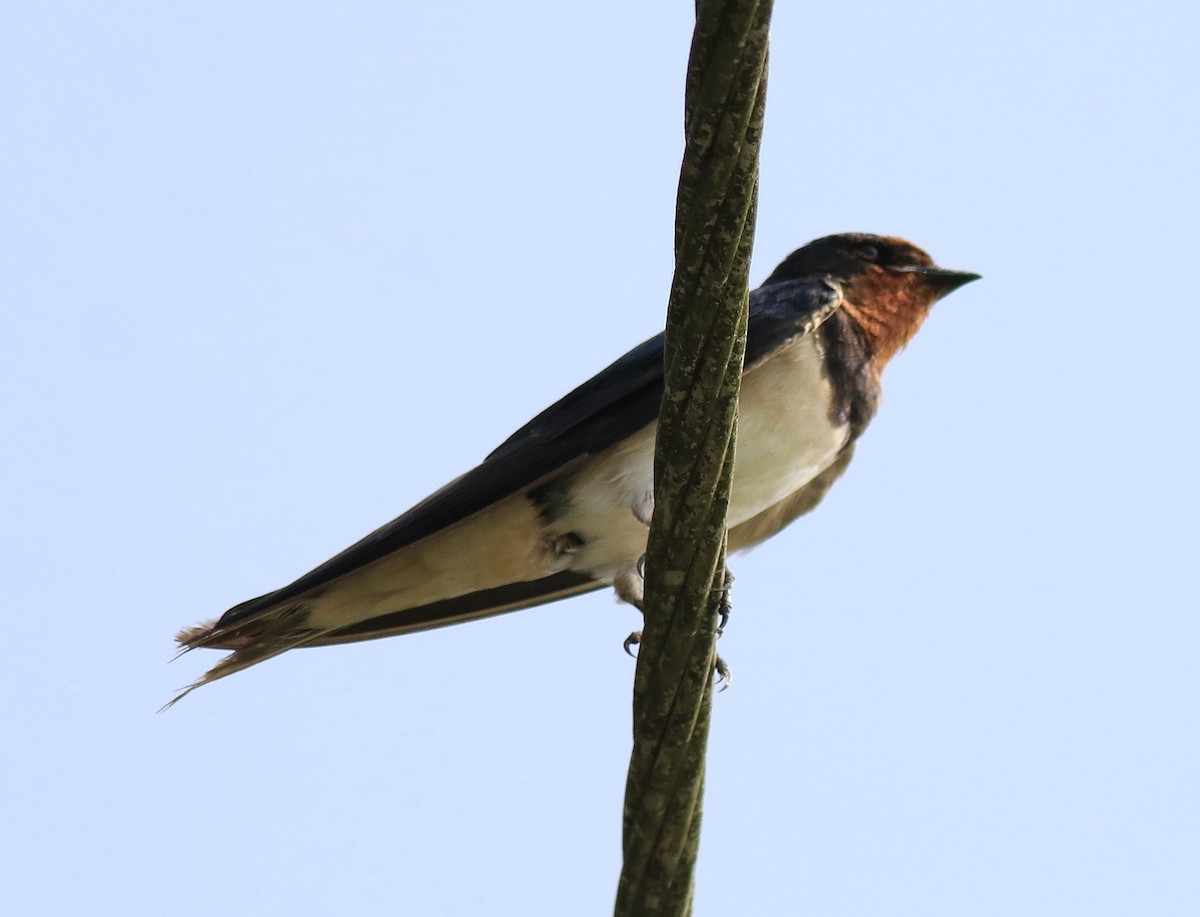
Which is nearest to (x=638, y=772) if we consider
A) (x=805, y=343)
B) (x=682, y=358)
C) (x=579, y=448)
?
(x=682, y=358)

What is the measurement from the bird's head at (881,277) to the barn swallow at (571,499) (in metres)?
0.30

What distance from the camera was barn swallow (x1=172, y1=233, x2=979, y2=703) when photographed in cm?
482

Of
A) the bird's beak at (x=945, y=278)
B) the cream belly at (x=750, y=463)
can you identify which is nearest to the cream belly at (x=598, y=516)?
the cream belly at (x=750, y=463)

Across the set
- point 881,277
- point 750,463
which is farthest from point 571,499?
point 881,277

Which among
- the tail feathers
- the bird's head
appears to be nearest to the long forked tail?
the tail feathers

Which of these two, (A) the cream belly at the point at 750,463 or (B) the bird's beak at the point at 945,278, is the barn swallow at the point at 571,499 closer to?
(A) the cream belly at the point at 750,463

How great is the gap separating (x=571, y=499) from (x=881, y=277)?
1711 millimetres

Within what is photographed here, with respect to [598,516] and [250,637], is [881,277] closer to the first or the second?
[598,516]

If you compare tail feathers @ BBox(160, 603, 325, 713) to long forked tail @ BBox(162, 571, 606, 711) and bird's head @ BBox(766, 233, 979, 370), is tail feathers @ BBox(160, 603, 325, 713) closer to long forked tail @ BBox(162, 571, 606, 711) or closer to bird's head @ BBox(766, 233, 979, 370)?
long forked tail @ BBox(162, 571, 606, 711)

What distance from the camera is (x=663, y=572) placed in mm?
2559

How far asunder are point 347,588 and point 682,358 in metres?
2.72

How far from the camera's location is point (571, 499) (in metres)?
4.93

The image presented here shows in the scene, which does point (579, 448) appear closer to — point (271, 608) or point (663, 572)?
point (271, 608)

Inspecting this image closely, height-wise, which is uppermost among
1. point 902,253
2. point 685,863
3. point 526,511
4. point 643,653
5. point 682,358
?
point 902,253
